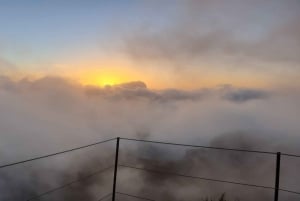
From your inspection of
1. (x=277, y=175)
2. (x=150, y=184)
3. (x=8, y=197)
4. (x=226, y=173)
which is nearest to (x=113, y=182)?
(x=277, y=175)

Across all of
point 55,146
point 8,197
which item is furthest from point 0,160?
point 55,146

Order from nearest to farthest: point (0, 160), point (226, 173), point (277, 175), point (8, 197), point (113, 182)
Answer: point (277, 175) < point (113, 182) < point (226, 173) < point (8, 197) < point (0, 160)

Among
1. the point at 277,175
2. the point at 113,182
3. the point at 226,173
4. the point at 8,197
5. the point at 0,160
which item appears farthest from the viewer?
the point at 0,160

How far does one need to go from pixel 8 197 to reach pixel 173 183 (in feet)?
311

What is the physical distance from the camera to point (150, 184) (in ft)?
613

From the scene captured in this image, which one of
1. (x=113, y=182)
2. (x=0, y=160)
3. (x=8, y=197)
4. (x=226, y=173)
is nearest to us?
(x=113, y=182)

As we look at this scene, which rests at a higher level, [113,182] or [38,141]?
[113,182]

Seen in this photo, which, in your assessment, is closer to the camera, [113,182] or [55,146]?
[113,182]

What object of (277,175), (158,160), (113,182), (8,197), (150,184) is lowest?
(8,197)

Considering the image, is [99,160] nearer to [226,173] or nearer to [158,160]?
[158,160]

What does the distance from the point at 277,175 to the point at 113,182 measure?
205cm

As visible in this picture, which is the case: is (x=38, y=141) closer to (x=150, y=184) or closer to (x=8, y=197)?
(x=8, y=197)

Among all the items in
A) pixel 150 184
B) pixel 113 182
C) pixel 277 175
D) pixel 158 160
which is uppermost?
pixel 277 175

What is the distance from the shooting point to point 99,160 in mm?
189500
